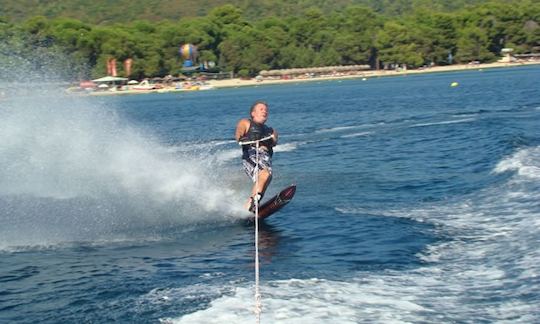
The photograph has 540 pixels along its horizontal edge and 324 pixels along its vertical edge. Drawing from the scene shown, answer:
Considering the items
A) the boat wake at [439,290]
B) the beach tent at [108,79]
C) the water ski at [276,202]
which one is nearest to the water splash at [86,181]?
the water ski at [276,202]

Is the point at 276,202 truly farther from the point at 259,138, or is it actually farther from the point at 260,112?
the point at 260,112

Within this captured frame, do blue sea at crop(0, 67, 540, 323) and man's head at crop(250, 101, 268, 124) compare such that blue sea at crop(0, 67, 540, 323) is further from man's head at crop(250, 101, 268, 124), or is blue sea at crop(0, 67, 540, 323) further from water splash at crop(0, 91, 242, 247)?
man's head at crop(250, 101, 268, 124)

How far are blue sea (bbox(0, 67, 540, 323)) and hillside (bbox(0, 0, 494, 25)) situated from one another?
524ft

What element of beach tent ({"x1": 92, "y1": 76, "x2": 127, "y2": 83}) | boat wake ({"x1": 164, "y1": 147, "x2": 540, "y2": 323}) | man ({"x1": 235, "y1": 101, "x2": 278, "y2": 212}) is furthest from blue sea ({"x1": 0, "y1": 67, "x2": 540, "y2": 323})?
beach tent ({"x1": 92, "y1": 76, "x2": 127, "y2": 83})

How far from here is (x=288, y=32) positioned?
13538 cm

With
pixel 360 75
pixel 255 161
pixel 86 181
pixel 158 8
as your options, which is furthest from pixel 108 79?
pixel 255 161

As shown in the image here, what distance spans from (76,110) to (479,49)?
110960mm

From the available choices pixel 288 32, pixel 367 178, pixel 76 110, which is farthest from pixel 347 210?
pixel 288 32

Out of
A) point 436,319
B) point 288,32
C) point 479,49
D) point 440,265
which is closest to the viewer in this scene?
point 436,319

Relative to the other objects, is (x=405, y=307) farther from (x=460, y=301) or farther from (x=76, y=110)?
(x=76, y=110)

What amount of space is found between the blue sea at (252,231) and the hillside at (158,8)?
160 meters

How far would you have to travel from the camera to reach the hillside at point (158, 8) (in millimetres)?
177875

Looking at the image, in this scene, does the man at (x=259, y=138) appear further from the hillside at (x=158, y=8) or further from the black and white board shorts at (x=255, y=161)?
the hillside at (x=158, y=8)

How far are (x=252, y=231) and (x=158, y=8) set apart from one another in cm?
→ 18502
